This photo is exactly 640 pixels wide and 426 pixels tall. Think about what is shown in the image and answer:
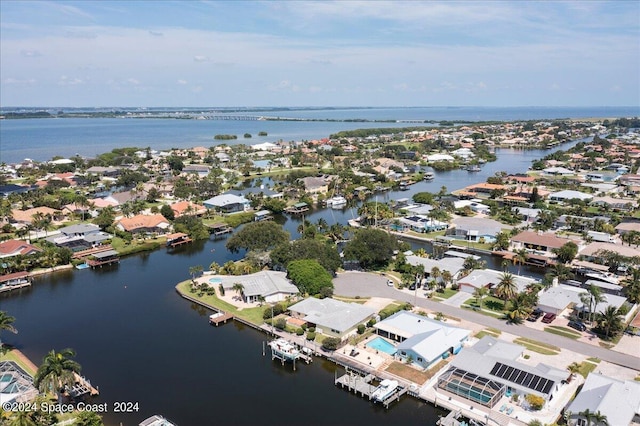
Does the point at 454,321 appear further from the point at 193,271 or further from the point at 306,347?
the point at 193,271

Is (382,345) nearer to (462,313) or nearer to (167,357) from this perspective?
(462,313)

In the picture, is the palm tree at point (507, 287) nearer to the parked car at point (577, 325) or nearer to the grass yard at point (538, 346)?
the parked car at point (577, 325)

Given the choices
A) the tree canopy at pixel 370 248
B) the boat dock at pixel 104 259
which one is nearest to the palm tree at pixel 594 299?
the tree canopy at pixel 370 248

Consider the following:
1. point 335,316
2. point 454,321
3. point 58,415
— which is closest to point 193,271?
point 335,316

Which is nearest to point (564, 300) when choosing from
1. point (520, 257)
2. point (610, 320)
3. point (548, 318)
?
point (548, 318)

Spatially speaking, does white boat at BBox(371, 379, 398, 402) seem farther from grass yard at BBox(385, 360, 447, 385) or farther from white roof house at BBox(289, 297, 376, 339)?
white roof house at BBox(289, 297, 376, 339)

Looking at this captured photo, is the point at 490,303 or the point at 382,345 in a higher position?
the point at 490,303

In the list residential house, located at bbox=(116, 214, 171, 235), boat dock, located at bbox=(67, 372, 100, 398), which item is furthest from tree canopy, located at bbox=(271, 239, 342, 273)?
residential house, located at bbox=(116, 214, 171, 235)
